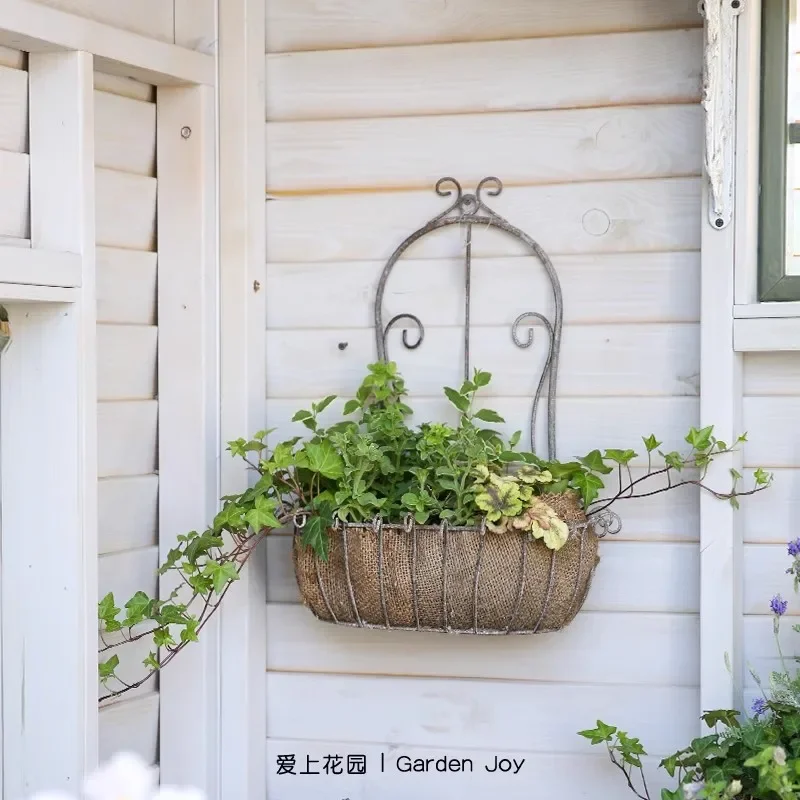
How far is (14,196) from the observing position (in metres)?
1.90

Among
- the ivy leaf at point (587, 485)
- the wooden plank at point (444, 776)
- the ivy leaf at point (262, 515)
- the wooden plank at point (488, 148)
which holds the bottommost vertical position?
the wooden plank at point (444, 776)

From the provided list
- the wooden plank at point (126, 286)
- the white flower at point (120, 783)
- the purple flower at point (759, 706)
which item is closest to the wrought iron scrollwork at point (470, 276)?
the wooden plank at point (126, 286)

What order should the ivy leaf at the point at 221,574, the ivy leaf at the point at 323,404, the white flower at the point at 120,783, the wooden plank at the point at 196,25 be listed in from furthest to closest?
1. the wooden plank at the point at 196,25
2. the ivy leaf at the point at 323,404
3. the ivy leaf at the point at 221,574
4. the white flower at the point at 120,783

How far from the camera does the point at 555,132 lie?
215 cm

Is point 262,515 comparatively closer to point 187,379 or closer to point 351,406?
point 351,406

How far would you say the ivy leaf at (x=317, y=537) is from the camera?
1.97 m

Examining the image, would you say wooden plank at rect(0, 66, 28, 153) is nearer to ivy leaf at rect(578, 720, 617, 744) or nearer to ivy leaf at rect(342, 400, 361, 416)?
ivy leaf at rect(342, 400, 361, 416)

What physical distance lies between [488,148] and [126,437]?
2.97 ft

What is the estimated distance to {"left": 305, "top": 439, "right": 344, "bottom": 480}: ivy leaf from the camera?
197cm

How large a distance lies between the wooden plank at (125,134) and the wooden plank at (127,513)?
62cm

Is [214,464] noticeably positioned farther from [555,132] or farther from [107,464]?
[555,132]

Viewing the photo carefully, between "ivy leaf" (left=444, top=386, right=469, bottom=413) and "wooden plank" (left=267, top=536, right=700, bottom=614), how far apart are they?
0.39 metres

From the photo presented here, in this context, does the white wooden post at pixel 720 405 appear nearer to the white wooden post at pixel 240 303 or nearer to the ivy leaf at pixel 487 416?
the ivy leaf at pixel 487 416

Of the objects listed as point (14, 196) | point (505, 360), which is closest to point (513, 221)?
point (505, 360)
